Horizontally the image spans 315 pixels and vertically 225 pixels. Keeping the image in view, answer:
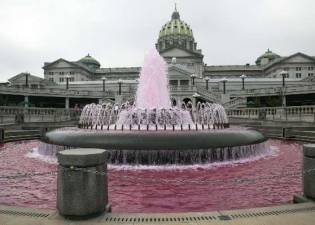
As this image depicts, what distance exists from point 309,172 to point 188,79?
88.5 m

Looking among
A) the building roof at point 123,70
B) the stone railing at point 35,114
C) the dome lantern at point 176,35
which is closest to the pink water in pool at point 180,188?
the stone railing at point 35,114

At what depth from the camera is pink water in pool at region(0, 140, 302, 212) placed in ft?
28.9

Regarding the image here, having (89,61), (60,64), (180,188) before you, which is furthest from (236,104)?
(89,61)

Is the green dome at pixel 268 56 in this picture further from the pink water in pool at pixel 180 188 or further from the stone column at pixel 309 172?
the stone column at pixel 309 172

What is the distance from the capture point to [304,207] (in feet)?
23.5

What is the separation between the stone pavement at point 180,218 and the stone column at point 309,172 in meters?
0.67

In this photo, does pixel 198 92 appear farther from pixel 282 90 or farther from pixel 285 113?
pixel 285 113

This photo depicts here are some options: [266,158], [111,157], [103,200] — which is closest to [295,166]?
[266,158]

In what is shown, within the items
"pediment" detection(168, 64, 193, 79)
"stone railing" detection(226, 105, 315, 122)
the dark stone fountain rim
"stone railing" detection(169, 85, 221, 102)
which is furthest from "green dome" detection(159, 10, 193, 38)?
the dark stone fountain rim

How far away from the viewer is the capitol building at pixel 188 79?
70.7 m

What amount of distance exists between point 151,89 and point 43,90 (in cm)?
4948

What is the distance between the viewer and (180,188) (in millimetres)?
10352

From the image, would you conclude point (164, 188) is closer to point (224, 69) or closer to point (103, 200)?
point (103, 200)

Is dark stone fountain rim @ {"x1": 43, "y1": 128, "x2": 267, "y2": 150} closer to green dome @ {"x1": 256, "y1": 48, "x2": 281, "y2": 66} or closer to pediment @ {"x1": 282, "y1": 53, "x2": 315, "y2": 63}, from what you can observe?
pediment @ {"x1": 282, "y1": 53, "x2": 315, "y2": 63}
